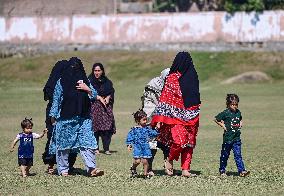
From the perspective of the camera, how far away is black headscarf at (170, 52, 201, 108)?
52.4 feet

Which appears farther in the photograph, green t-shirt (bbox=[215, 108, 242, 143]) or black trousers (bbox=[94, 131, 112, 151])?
black trousers (bbox=[94, 131, 112, 151])

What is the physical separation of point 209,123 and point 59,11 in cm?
3518

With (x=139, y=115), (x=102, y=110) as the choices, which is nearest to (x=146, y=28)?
(x=102, y=110)

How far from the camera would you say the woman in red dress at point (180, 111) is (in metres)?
15.9

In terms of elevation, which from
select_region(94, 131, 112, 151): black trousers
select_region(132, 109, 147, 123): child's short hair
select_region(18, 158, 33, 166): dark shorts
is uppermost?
select_region(132, 109, 147, 123): child's short hair

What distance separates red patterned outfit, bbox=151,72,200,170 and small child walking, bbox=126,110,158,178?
0.28 meters

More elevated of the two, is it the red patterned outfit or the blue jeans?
the red patterned outfit

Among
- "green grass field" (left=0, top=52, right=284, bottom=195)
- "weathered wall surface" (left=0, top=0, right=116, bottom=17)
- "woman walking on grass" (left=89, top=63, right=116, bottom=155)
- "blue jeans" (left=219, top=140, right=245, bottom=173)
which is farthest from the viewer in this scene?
"weathered wall surface" (left=0, top=0, right=116, bottom=17)

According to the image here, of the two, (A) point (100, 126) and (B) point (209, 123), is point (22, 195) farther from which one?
(B) point (209, 123)

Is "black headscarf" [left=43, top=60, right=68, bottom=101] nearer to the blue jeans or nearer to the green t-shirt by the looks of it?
the green t-shirt

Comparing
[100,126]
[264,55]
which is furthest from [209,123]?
[264,55]

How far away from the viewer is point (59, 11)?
61.6 m

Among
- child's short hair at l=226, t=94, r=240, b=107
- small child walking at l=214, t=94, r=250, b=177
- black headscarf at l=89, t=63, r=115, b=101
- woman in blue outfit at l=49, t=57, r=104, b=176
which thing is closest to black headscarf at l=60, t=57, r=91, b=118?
woman in blue outfit at l=49, t=57, r=104, b=176

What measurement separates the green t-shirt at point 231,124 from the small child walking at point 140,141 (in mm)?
1110
